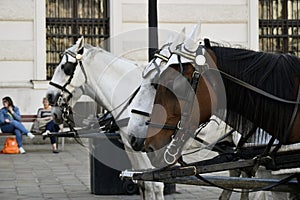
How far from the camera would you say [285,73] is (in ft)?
14.9

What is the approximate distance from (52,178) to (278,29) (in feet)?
27.1

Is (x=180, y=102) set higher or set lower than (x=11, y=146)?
higher

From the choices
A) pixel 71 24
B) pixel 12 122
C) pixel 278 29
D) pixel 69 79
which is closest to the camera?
pixel 69 79

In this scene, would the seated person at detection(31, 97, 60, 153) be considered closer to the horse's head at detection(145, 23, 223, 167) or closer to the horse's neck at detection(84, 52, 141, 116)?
the horse's neck at detection(84, 52, 141, 116)

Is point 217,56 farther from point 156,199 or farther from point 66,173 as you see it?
point 66,173

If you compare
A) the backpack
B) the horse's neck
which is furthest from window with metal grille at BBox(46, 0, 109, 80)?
the horse's neck

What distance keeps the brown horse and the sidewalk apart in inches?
189

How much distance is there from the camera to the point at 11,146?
15.2m

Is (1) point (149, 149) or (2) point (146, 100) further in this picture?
(2) point (146, 100)

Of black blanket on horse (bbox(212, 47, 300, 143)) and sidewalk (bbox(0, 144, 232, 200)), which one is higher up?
black blanket on horse (bbox(212, 47, 300, 143))

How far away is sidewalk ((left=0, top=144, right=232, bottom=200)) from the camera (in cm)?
953

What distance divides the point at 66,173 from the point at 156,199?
16.9 ft

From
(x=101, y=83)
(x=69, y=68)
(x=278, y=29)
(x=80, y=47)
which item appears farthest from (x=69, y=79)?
(x=278, y=29)

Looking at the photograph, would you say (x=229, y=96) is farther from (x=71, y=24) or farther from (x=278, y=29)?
(x=278, y=29)
